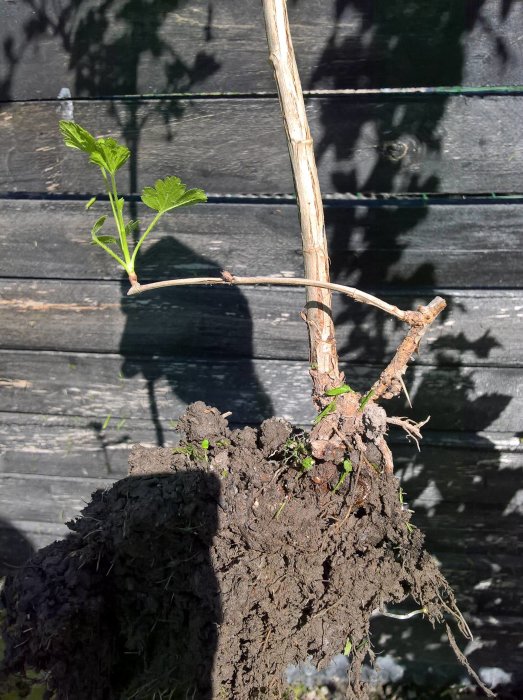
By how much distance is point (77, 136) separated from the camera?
3.65 feet

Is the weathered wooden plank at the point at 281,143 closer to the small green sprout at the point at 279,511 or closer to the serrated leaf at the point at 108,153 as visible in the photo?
the serrated leaf at the point at 108,153

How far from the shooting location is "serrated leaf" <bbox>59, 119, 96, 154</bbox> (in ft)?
3.57

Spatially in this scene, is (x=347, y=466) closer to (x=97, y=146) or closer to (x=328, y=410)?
(x=328, y=410)

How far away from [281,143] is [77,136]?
796 mm

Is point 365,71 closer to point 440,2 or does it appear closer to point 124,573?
point 440,2

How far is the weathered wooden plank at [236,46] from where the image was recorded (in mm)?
1598

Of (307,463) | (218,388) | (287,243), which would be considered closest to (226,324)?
(218,388)

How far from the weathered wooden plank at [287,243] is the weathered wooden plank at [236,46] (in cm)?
35

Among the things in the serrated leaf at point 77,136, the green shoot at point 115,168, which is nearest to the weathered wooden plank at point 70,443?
the green shoot at point 115,168

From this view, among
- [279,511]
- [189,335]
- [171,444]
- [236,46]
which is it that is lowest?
[279,511]

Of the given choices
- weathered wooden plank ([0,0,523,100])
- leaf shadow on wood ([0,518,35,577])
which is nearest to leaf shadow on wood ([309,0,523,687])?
weathered wooden plank ([0,0,523,100])

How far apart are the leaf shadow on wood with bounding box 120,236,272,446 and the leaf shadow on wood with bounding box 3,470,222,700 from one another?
73cm

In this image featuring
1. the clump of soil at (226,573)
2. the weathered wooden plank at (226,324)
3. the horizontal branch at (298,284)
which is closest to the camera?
the horizontal branch at (298,284)

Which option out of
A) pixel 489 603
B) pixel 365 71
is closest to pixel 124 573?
pixel 365 71
